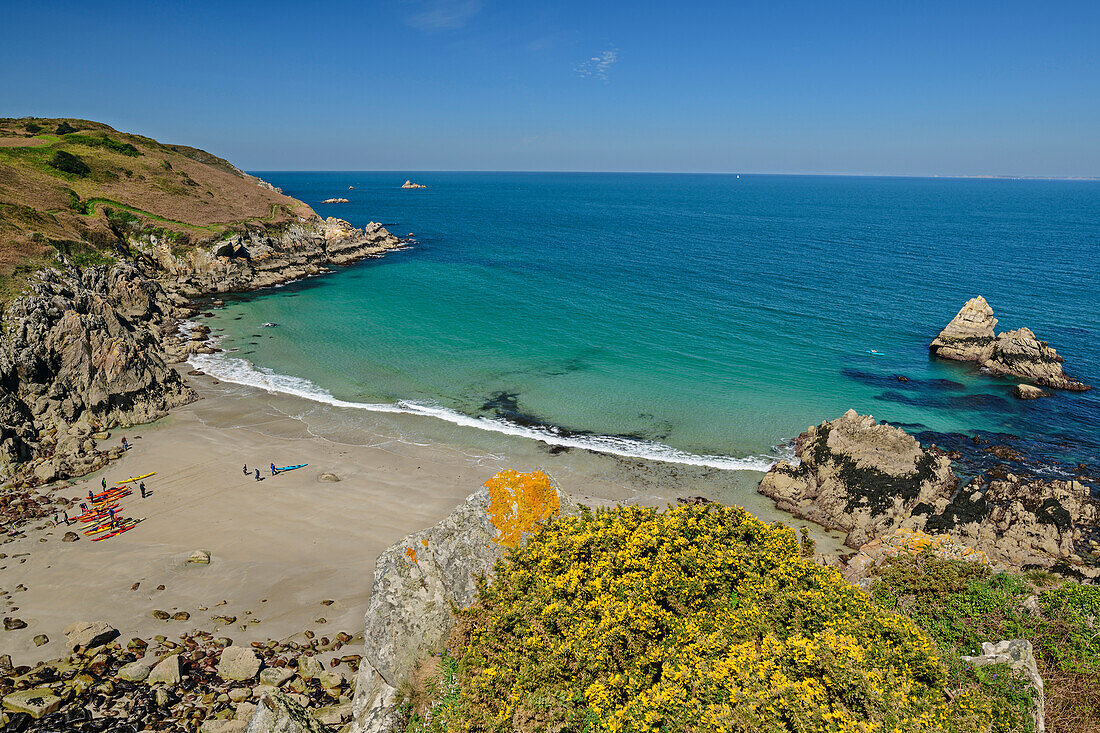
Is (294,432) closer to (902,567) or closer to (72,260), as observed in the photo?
(902,567)

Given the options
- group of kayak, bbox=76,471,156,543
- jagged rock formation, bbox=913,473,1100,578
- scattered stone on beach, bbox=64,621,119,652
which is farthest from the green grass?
group of kayak, bbox=76,471,156,543

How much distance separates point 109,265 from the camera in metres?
60.6

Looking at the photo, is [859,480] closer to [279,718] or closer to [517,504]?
[517,504]

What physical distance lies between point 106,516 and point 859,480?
39.1 m

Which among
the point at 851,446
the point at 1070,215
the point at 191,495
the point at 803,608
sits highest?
the point at 1070,215

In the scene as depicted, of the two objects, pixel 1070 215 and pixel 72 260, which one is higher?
pixel 1070 215

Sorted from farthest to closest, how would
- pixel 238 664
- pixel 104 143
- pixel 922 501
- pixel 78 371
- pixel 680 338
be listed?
pixel 104 143 < pixel 680 338 < pixel 78 371 < pixel 922 501 < pixel 238 664

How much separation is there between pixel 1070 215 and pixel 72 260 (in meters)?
241

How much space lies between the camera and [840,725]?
28.9 ft

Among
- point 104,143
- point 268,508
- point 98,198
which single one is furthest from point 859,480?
point 104,143

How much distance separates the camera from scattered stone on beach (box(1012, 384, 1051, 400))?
43.6 meters

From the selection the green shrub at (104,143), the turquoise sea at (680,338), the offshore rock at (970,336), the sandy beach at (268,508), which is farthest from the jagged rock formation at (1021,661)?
the green shrub at (104,143)

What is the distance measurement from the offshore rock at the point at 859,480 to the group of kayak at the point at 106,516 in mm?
33764

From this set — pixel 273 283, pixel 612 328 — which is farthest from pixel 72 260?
pixel 612 328
